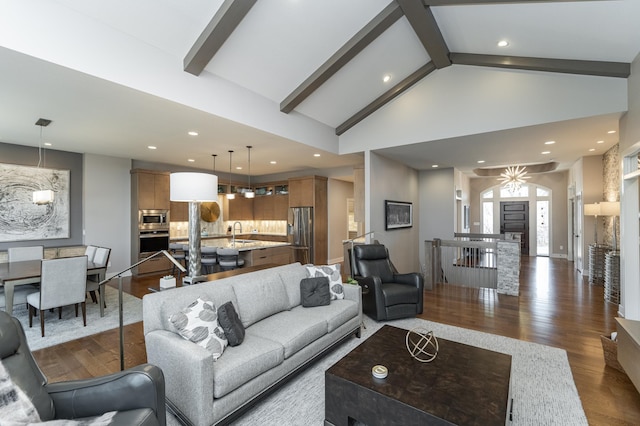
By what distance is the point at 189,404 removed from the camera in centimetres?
184

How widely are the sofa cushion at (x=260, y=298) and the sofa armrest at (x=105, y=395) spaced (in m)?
1.16

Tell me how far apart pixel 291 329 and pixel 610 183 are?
24.3 feet

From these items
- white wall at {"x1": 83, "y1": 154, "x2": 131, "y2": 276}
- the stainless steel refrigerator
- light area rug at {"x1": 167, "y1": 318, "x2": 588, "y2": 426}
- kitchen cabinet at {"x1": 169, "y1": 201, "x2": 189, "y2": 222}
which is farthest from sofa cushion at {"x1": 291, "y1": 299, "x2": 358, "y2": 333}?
kitchen cabinet at {"x1": 169, "y1": 201, "x2": 189, "y2": 222}

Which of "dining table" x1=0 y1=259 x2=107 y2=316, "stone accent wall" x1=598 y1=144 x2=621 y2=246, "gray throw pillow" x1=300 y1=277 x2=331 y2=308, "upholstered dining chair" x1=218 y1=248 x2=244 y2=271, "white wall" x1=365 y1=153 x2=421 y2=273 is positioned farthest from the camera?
"white wall" x1=365 y1=153 x2=421 y2=273

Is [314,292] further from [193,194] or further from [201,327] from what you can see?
[193,194]

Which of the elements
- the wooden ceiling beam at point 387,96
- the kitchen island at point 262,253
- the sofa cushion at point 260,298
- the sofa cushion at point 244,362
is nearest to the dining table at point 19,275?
the kitchen island at point 262,253

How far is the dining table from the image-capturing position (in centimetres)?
344

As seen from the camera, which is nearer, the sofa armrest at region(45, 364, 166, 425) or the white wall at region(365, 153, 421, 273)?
the sofa armrest at region(45, 364, 166, 425)

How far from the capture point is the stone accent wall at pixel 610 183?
5605 millimetres

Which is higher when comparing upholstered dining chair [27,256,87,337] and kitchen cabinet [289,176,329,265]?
kitchen cabinet [289,176,329,265]

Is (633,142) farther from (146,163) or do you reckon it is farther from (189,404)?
(146,163)

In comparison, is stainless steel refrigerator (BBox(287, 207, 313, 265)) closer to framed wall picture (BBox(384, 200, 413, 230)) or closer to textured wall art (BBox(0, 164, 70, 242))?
framed wall picture (BBox(384, 200, 413, 230))

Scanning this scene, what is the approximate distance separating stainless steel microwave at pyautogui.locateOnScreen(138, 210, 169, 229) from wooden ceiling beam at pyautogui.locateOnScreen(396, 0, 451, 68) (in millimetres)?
6678

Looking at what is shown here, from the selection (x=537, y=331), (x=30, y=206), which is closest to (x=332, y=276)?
(x=537, y=331)
